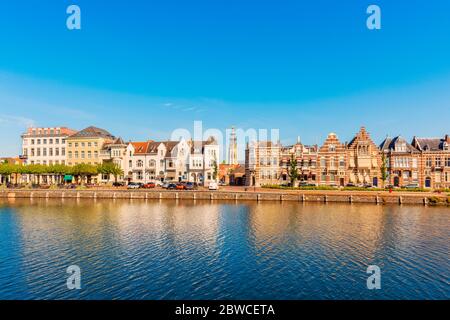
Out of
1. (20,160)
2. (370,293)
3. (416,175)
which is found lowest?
(370,293)

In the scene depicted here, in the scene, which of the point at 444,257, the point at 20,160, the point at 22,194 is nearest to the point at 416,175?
the point at 444,257

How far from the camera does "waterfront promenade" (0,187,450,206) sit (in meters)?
53.8

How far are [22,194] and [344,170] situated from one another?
82370 millimetres

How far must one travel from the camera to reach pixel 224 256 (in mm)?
22844

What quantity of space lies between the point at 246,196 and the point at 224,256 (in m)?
36.8

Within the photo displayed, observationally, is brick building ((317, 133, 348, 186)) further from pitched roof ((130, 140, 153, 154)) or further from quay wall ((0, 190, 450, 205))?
pitched roof ((130, 140, 153, 154))

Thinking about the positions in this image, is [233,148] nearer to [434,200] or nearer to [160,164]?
[160,164]

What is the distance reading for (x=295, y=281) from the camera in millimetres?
18094

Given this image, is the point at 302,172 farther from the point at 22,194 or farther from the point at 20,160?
the point at 20,160

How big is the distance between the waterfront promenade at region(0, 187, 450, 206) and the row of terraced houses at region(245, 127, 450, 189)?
1129 cm

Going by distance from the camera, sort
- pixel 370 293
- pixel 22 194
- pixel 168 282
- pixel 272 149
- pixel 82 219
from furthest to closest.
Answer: pixel 272 149 → pixel 22 194 → pixel 82 219 → pixel 168 282 → pixel 370 293

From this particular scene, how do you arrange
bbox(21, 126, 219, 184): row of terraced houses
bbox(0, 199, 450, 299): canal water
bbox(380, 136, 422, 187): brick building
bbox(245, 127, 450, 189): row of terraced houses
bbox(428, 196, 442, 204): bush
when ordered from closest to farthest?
bbox(0, 199, 450, 299): canal water, bbox(428, 196, 442, 204): bush, bbox(245, 127, 450, 189): row of terraced houses, bbox(380, 136, 422, 187): brick building, bbox(21, 126, 219, 184): row of terraced houses

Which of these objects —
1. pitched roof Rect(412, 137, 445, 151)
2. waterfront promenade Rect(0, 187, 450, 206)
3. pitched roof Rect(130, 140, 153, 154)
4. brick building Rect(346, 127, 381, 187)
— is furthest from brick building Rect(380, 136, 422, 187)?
pitched roof Rect(130, 140, 153, 154)

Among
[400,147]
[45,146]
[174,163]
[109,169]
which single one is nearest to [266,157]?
[174,163]
